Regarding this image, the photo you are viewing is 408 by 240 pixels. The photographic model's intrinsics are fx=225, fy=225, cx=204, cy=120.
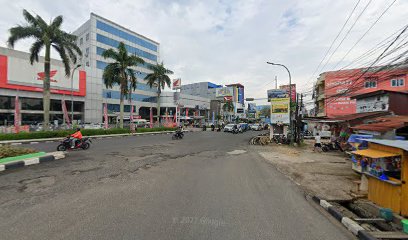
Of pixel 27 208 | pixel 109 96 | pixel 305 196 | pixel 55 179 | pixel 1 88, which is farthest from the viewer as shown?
pixel 109 96

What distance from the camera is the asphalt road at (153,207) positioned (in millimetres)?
3947

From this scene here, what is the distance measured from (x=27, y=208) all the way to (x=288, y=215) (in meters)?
5.65

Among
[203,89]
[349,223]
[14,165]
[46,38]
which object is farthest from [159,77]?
[203,89]

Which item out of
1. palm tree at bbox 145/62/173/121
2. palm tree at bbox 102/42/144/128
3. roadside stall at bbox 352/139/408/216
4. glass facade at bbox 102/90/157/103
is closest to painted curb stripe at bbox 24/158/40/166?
roadside stall at bbox 352/139/408/216

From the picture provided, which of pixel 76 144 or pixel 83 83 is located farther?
pixel 83 83

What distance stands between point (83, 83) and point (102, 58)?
12.9m

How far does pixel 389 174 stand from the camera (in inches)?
224

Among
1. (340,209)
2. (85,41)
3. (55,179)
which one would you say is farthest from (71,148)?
(85,41)

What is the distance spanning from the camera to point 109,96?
5259 centimetres

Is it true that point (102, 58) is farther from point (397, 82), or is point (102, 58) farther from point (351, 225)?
point (351, 225)

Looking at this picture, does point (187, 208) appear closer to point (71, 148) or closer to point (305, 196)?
point (305, 196)

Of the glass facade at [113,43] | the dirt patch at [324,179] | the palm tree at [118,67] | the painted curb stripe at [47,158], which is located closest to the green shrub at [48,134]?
the palm tree at [118,67]

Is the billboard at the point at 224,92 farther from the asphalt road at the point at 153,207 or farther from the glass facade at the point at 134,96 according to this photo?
the asphalt road at the point at 153,207

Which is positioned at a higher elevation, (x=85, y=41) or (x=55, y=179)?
(x=85, y=41)
